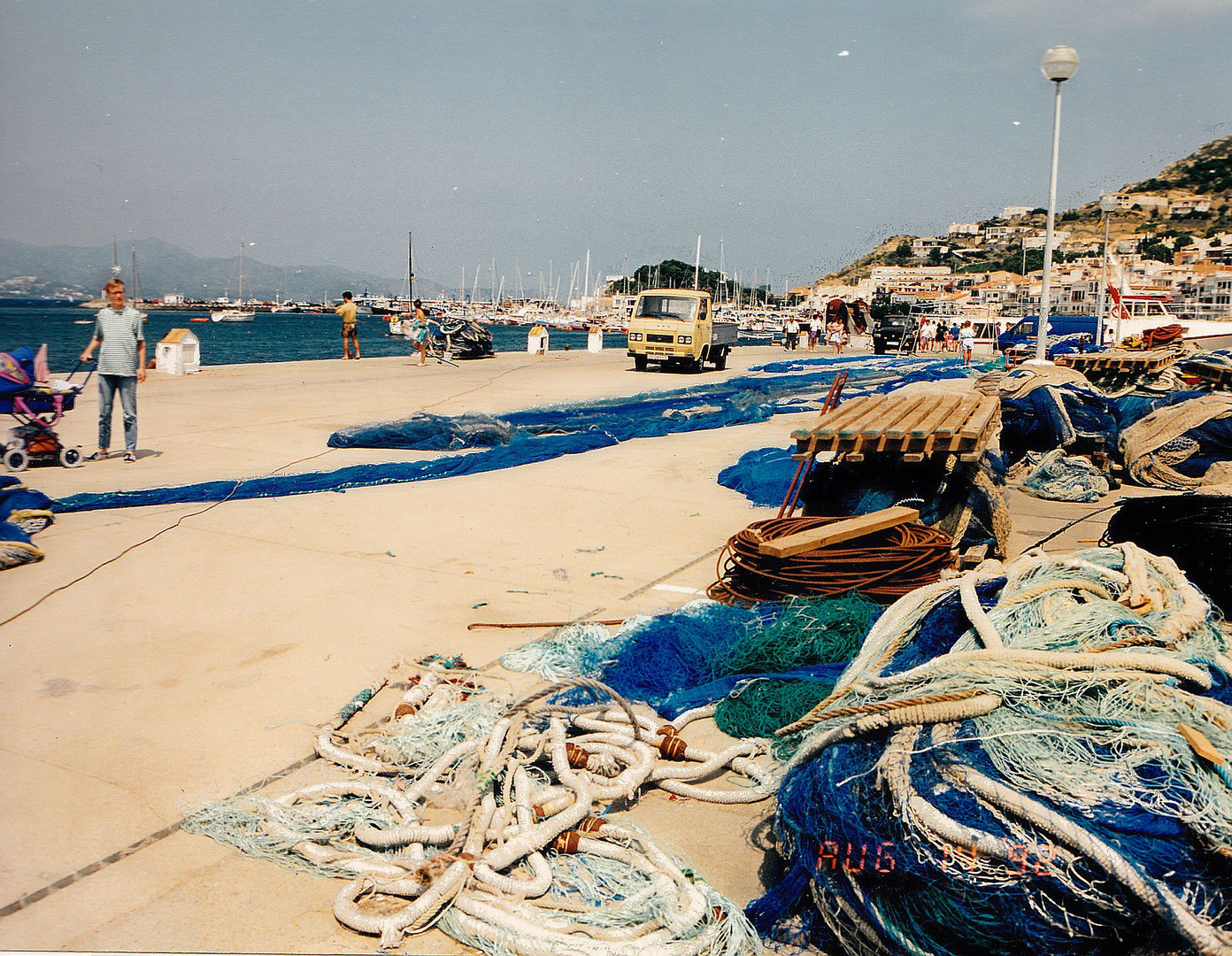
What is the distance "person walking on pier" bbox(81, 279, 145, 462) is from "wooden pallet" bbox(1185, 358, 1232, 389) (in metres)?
14.1

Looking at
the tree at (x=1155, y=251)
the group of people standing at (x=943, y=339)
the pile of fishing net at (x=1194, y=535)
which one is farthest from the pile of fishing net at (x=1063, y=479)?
the tree at (x=1155, y=251)

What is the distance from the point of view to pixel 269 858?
9.87 feet

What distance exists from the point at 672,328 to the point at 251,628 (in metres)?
20.7

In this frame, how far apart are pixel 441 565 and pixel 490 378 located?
53.0 ft

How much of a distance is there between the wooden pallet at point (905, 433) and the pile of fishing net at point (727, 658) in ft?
6.65

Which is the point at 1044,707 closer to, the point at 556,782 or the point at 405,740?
the point at 556,782

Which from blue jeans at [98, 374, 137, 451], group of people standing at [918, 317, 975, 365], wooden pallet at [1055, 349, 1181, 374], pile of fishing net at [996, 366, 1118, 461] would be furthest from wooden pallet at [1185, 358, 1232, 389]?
group of people standing at [918, 317, 975, 365]

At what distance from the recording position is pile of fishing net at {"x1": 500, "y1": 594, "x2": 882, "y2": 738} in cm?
410

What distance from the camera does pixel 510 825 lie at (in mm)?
3053

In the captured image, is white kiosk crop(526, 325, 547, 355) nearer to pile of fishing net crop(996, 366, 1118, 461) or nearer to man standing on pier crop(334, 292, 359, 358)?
man standing on pier crop(334, 292, 359, 358)

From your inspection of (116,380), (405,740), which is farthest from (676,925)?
(116,380)

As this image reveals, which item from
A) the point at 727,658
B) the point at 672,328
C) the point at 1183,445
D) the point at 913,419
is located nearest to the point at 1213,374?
the point at 1183,445

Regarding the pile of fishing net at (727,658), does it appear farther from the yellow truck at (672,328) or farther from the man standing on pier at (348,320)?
the man standing on pier at (348,320)

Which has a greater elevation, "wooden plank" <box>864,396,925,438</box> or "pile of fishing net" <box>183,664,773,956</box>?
"wooden plank" <box>864,396,925,438</box>
